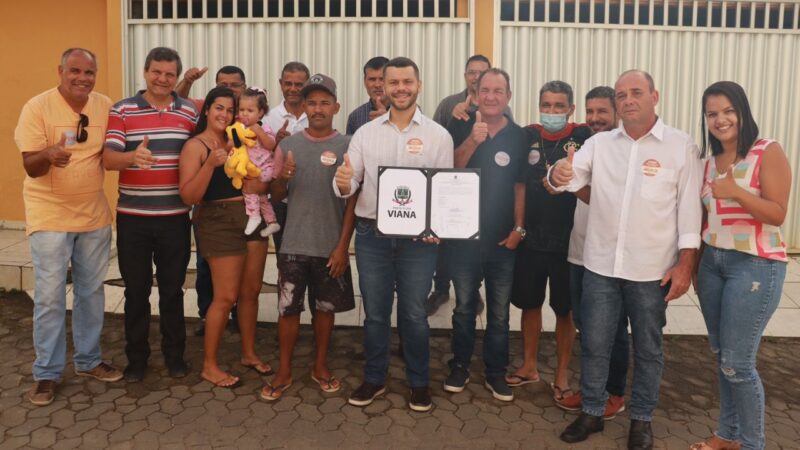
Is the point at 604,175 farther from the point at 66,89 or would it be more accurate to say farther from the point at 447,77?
the point at 447,77

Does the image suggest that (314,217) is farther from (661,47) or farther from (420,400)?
(661,47)

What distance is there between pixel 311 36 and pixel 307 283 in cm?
393

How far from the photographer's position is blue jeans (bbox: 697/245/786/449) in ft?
11.1

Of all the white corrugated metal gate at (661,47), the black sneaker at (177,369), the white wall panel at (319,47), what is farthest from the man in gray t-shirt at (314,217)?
the white corrugated metal gate at (661,47)

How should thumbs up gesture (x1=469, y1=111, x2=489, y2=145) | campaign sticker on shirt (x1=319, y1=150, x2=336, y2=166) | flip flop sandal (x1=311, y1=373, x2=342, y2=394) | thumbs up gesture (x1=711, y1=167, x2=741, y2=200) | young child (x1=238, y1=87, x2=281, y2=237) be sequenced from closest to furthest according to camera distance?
thumbs up gesture (x1=711, y1=167, x2=741, y2=200)
thumbs up gesture (x1=469, y1=111, x2=489, y2=145)
campaign sticker on shirt (x1=319, y1=150, x2=336, y2=166)
young child (x1=238, y1=87, x2=281, y2=237)
flip flop sandal (x1=311, y1=373, x2=342, y2=394)

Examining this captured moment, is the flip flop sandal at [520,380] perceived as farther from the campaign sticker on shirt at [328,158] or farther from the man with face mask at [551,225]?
the campaign sticker on shirt at [328,158]

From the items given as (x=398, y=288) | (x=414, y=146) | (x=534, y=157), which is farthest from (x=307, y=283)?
(x=534, y=157)

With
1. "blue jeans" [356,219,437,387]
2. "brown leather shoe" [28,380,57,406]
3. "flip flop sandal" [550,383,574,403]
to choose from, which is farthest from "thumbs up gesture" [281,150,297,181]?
"flip flop sandal" [550,383,574,403]

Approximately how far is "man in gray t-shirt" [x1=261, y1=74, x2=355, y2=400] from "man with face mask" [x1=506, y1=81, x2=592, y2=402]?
44.3 inches

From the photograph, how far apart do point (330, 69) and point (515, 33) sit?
80.5 inches

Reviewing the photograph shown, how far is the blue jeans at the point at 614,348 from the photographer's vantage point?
4176 millimetres

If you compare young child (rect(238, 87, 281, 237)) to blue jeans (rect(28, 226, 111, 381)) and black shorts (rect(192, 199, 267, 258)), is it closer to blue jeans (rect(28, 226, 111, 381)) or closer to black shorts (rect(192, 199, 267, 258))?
black shorts (rect(192, 199, 267, 258))

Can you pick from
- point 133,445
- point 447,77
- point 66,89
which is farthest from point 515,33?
point 133,445

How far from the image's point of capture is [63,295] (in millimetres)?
4402
